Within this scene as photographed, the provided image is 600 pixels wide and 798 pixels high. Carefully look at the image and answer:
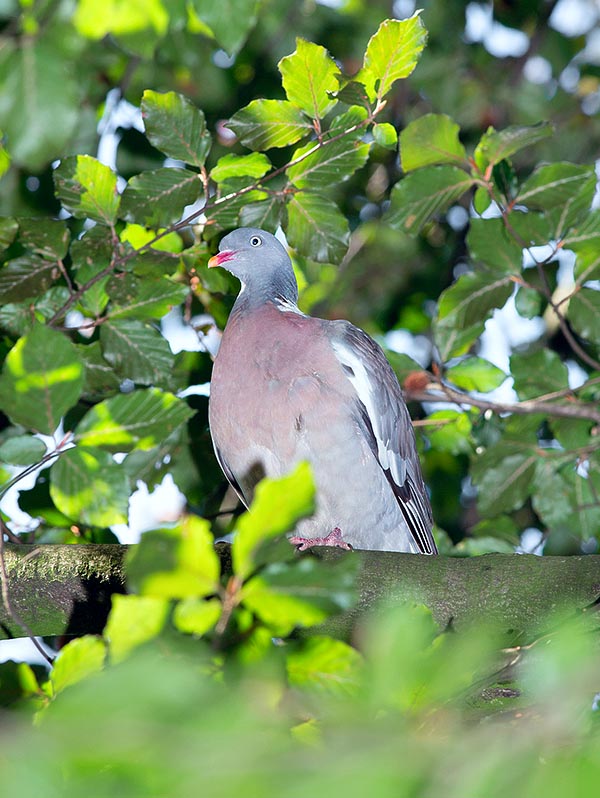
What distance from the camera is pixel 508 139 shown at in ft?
8.63

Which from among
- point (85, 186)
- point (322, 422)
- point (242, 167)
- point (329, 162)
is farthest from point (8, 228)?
point (322, 422)

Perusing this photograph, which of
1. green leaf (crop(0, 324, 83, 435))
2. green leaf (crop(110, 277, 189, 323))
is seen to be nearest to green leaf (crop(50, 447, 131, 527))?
green leaf (crop(0, 324, 83, 435))

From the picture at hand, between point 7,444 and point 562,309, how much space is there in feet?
11.0

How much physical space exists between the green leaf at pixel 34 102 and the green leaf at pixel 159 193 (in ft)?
4.05

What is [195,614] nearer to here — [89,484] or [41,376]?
[41,376]

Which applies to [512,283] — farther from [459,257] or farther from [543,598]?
[459,257]

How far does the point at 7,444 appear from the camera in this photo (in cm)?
222

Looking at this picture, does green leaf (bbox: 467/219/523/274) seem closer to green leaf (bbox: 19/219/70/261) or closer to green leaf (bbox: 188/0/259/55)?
green leaf (bbox: 19/219/70/261)

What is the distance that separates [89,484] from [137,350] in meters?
0.65

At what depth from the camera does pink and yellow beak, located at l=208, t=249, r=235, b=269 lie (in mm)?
3184

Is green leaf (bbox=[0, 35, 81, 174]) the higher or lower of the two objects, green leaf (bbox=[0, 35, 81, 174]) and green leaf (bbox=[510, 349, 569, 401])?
the higher

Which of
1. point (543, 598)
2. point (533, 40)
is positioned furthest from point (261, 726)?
point (533, 40)

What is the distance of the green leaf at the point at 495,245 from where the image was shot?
9.93 feet

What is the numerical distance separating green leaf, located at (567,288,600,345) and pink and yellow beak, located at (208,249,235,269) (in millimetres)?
A: 1219
